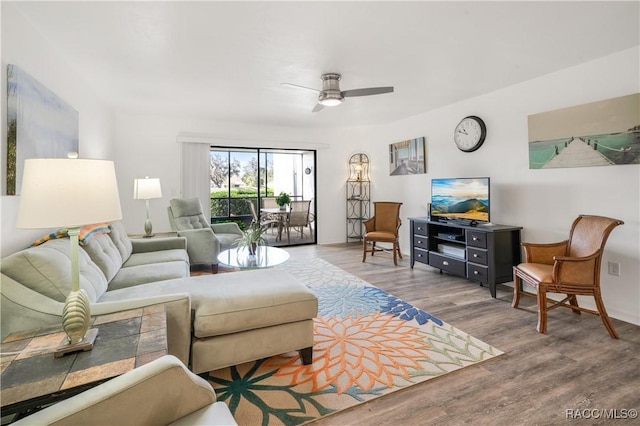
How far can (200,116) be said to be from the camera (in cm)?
517

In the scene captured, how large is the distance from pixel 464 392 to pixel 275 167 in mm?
6953

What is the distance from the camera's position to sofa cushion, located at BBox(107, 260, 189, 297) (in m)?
2.40

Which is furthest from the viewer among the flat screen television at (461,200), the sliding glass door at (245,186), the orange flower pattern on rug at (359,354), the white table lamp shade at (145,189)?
the sliding glass door at (245,186)

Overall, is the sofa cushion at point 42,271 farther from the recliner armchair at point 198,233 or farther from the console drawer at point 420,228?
the console drawer at point 420,228

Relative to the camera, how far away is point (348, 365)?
211cm

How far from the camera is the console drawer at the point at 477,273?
11.4 ft

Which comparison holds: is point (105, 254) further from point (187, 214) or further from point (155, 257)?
point (187, 214)

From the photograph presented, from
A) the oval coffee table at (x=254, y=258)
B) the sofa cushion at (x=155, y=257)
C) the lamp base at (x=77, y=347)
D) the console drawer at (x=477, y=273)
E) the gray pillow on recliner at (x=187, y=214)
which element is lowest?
the console drawer at (x=477, y=273)

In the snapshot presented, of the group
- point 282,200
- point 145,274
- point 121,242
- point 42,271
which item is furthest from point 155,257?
point 282,200

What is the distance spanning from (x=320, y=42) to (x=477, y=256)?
2847 mm

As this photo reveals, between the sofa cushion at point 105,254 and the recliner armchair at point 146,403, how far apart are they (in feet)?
5.79

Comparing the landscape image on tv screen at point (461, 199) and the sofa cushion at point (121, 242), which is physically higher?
the landscape image on tv screen at point (461, 199)

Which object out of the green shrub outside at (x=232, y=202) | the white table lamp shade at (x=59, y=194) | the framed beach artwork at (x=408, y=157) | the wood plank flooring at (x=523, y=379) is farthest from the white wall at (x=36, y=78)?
the framed beach artwork at (x=408, y=157)

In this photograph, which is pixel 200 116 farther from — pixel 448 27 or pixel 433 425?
pixel 433 425
